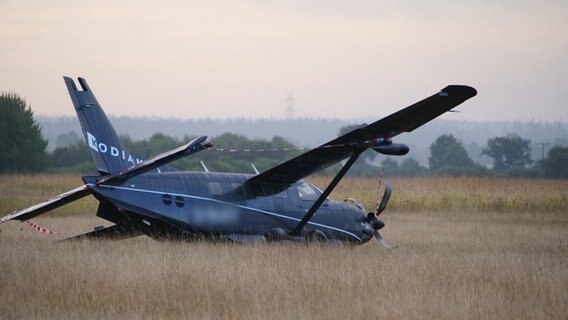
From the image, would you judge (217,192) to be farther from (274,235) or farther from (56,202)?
(56,202)

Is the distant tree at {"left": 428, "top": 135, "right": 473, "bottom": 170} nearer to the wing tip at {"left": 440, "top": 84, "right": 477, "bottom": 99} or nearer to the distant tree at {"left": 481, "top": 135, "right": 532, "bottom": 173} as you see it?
the distant tree at {"left": 481, "top": 135, "right": 532, "bottom": 173}

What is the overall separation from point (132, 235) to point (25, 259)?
404 centimetres

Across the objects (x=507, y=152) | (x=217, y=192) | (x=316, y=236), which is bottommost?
(x=316, y=236)

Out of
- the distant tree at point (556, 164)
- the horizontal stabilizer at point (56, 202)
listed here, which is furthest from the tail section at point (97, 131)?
the distant tree at point (556, 164)

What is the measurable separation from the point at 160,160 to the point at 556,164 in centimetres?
5991

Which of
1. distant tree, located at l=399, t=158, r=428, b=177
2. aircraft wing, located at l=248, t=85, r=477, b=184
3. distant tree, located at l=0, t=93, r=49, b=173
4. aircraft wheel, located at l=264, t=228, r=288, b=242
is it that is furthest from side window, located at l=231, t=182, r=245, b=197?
distant tree, located at l=399, t=158, r=428, b=177

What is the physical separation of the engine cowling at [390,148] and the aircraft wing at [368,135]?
128 millimetres

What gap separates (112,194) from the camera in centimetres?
Answer: 1786

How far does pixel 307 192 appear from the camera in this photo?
68.2ft

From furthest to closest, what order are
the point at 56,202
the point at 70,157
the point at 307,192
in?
the point at 70,157, the point at 307,192, the point at 56,202

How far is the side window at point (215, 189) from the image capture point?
19.2 m

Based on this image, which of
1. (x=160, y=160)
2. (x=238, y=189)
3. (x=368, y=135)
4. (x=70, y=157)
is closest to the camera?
(x=160, y=160)

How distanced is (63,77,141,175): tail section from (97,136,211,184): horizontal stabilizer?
0.72m

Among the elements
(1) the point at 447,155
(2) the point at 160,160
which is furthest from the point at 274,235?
(1) the point at 447,155
